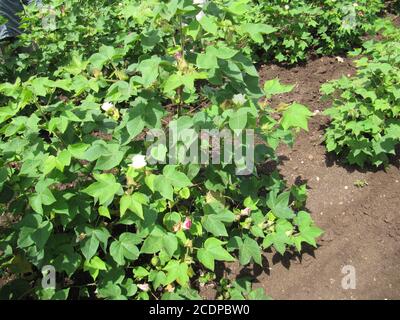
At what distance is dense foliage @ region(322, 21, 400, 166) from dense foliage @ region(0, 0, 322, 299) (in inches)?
34.9

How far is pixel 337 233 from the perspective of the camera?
267 cm

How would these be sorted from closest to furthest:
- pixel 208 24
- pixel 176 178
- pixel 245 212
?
pixel 208 24, pixel 176 178, pixel 245 212

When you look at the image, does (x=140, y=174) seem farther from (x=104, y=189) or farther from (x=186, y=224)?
(x=186, y=224)

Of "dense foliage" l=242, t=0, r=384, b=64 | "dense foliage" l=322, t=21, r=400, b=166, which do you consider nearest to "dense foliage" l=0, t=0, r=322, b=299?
"dense foliage" l=322, t=21, r=400, b=166

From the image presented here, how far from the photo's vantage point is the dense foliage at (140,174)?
1794 millimetres

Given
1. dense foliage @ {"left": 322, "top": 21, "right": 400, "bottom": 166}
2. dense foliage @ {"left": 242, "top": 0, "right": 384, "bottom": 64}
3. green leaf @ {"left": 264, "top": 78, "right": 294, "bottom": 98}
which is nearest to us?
green leaf @ {"left": 264, "top": 78, "right": 294, "bottom": 98}

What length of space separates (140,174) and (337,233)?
1.59 m

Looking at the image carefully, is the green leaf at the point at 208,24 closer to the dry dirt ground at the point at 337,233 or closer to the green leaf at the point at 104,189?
the green leaf at the point at 104,189

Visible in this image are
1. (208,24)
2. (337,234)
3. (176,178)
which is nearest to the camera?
(208,24)

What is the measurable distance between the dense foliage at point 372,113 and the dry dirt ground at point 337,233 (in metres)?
0.20

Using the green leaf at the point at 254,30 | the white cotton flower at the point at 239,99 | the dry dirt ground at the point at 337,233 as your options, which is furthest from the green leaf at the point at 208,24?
the dry dirt ground at the point at 337,233

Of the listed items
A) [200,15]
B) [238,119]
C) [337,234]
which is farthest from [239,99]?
[337,234]

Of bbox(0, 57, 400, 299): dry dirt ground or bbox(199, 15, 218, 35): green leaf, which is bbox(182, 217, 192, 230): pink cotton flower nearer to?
bbox(0, 57, 400, 299): dry dirt ground

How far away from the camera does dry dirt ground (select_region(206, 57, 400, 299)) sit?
2398 mm
